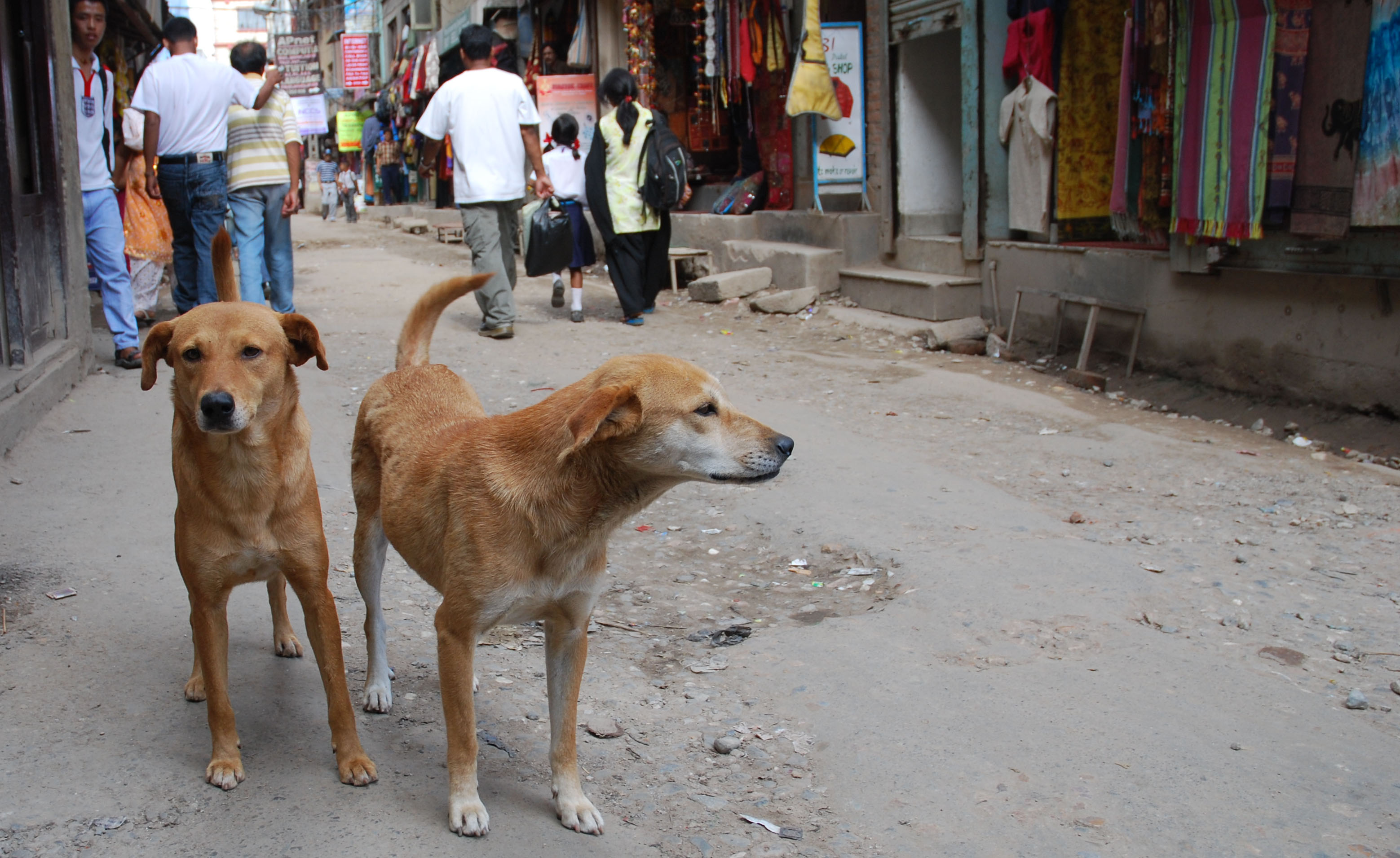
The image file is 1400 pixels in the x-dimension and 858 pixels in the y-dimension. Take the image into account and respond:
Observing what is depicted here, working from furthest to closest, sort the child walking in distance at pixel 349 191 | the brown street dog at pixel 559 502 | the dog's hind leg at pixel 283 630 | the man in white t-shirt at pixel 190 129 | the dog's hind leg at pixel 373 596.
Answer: the child walking in distance at pixel 349 191 → the man in white t-shirt at pixel 190 129 → the dog's hind leg at pixel 283 630 → the dog's hind leg at pixel 373 596 → the brown street dog at pixel 559 502

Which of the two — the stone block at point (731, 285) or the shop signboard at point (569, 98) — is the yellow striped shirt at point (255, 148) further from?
the shop signboard at point (569, 98)

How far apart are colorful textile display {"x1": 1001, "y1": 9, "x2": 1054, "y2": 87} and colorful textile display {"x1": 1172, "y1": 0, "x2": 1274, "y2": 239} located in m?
1.77

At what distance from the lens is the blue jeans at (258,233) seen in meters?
7.38

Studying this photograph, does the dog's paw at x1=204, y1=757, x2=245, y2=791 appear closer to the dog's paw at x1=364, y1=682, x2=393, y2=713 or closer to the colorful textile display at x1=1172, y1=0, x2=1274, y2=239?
the dog's paw at x1=364, y1=682, x2=393, y2=713

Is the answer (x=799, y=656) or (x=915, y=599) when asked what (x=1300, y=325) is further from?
(x=799, y=656)

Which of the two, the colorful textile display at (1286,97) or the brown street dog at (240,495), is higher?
the colorful textile display at (1286,97)

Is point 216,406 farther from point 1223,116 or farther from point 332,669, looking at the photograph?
point 1223,116

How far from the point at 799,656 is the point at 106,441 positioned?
155 inches

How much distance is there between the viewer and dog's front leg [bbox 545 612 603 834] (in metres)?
2.49

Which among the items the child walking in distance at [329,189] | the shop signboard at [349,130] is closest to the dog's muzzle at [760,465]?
the child walking in distance at [329,189]

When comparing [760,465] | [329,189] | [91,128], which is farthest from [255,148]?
[329,189]

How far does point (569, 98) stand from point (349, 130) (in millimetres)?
19284

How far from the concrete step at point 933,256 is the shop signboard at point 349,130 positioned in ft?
85.6

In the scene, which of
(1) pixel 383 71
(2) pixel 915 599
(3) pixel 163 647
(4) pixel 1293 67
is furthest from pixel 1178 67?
(1) pixel 383 71
